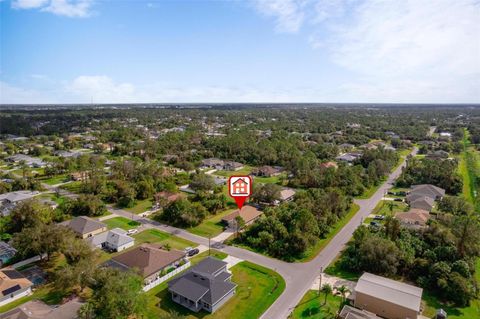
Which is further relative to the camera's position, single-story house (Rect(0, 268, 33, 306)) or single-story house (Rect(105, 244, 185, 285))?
single-story house (Rect(105, 244, 185, 285))

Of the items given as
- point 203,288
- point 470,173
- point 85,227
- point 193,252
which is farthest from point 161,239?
point 470,173

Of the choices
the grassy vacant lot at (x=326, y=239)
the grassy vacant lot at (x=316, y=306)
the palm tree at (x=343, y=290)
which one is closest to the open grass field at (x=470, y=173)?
the grassy vacant lot at (x=326, y=239)

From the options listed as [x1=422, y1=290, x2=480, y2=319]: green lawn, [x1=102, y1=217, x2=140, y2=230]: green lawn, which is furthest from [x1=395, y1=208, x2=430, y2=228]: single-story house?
[x1=102, y1=217, x2=140, y2=230]: green lawn

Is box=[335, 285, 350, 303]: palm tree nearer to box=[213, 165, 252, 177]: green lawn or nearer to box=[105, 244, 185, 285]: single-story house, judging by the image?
box=[105, 244, 185, 285]: single-story house

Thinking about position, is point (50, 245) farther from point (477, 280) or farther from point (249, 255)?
point (477, 280)

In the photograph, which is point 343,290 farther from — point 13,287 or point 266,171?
point 266,171

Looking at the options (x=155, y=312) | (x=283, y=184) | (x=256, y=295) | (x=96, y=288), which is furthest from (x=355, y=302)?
(x=283, y=184)
